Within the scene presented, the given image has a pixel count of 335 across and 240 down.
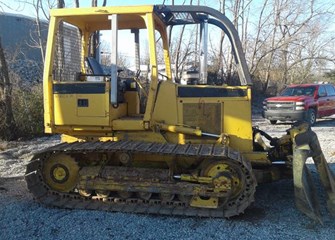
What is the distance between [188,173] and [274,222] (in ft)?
4.11

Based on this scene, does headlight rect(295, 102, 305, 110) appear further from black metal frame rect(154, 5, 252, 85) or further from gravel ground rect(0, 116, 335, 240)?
black metal frame rect(154, 5, 252, 85)

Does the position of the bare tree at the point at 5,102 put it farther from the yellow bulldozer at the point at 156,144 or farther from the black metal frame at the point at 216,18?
the black metal frame at the point at 216,18

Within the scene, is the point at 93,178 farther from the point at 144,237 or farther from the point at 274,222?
the point at 274,222

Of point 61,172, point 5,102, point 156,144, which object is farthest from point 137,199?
point 5,102

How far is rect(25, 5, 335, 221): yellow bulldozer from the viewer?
479cm

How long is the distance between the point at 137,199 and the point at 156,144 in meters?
0.78

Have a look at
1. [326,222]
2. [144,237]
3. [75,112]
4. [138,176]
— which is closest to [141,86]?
[75,112]

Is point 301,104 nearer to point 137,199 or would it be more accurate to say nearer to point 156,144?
point 156,144

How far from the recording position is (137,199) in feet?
16.3

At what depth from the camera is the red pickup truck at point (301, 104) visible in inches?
639

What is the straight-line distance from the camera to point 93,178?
197 inches

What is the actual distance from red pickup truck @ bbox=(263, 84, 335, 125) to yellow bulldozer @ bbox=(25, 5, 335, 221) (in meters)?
11.2

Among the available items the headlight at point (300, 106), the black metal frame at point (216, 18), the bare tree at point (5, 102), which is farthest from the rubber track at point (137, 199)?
the headlight at point (300, 106)

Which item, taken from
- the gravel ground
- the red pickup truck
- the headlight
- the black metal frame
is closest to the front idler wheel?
the gravel ground
